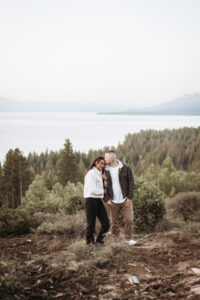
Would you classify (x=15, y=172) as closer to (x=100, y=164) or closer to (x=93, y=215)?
(x=93, y=215)

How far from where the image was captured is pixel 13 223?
8633 mm

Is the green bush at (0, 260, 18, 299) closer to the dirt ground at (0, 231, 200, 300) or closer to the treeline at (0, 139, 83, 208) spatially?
the dirt ground at (0, 231, 200, 300)

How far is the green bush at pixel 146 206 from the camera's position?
9930 millimetres

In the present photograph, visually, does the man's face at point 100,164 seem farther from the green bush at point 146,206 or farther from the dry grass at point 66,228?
the green bush at point 146,206

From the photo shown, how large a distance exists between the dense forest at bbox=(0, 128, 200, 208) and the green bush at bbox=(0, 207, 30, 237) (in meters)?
24.1

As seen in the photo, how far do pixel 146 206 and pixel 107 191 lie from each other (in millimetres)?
3931

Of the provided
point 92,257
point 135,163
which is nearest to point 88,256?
point 92,257

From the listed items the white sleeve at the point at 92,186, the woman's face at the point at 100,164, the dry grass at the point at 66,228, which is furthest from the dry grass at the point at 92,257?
the dry grass at the point at 66,228

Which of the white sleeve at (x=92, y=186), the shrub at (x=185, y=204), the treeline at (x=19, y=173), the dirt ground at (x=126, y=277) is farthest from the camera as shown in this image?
the treeline at (x=19, y=173)

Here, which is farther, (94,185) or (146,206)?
(146,206)

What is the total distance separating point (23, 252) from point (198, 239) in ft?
13.5

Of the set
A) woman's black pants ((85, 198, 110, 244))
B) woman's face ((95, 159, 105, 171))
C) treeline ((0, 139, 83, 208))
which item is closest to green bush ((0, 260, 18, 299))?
woman's black pants ((85, 198, 110, 244))

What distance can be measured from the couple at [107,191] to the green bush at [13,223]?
3365 millimetres

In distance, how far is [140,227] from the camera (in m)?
10.1
